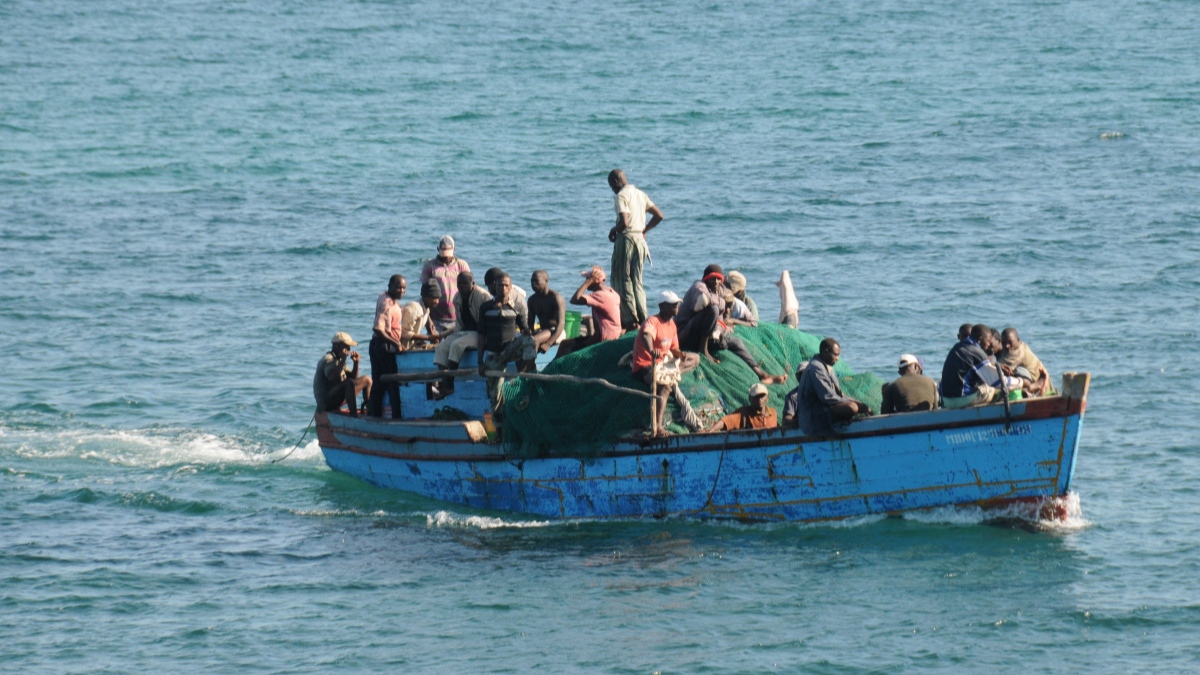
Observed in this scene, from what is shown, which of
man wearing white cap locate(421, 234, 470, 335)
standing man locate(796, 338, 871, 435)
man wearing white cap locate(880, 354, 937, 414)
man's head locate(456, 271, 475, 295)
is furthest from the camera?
man wearing white cap locate(421, 234, 470, 335)

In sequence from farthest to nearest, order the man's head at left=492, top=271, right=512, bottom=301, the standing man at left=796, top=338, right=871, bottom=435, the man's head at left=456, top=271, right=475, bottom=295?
the man's head at left=456, top=271, right=475, bottom=295 < the man's head at left=492, top=271, right=512, bottom=301 < the standing man at left=796, top=338, right=871, bottom=435

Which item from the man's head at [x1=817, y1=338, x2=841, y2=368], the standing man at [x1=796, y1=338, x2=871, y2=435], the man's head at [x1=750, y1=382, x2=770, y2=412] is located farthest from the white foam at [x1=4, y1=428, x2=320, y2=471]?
the man's head at [x1=817, y1=338, x2=841, y2=368]

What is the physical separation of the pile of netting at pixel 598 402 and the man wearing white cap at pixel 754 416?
434mm

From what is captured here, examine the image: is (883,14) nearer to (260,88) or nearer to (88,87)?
(260,88)

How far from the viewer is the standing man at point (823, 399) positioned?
17.7 m

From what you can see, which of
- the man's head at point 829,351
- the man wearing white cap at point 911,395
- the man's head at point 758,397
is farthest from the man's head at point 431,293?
the man wearing white cap at point 911,395

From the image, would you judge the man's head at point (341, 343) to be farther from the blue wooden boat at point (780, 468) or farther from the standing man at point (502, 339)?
the standing man at point (502, 339)

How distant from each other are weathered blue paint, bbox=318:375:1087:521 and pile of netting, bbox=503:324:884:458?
0.81 ft

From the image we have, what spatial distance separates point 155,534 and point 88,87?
41.9 metres

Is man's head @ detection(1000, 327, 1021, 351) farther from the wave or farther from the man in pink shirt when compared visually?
the wave

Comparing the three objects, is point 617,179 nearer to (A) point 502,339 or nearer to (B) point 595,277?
(B) point 595,277

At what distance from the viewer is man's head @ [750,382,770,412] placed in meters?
18.8

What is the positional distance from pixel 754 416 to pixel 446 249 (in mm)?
4826

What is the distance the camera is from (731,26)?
65.8 meters
